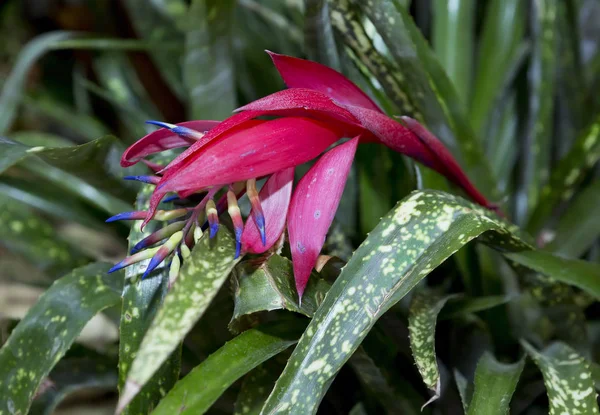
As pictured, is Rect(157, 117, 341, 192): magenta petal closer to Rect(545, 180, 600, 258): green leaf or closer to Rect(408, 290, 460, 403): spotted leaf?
Rect(408, 290, 460, 403): spotted leaf

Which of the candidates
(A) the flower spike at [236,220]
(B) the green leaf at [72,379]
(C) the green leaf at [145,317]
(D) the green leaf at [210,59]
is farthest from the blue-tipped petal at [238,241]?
(D) the green leaf at [210,59]

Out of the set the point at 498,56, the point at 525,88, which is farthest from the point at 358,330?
the point at 525,88

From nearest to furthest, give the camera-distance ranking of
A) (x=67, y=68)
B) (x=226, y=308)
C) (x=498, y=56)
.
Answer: (x=226, y=308) < (x=498, y=56) < (x=67, y=68)

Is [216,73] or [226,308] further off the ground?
[216,73]

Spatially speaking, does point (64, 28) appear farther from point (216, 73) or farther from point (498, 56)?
point (498, 56)

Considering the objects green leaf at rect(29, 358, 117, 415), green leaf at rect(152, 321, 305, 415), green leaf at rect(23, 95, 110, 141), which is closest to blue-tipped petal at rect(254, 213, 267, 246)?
green leaf at rect(152, 321, 305, 415)

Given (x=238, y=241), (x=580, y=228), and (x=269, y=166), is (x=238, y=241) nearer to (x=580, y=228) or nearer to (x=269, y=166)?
(x=269, y=166)
